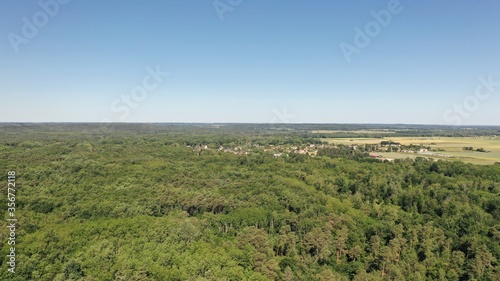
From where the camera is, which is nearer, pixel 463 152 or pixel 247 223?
pixel 247 223

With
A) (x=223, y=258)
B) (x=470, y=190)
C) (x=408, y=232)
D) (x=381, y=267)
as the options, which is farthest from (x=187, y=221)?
(x=470, y=190)

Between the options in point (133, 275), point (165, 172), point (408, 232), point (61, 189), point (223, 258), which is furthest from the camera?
point (165, 172)

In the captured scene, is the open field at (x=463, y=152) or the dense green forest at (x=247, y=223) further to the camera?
the open field at (x=463, y=152)

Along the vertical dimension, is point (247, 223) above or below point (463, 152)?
below

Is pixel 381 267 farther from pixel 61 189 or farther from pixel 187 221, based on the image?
pixel 61 189

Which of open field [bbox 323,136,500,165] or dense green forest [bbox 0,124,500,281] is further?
open field [bbox 323,136,500,165]

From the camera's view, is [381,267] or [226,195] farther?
[226,195]

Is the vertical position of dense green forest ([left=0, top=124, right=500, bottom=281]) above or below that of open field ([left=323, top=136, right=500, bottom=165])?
below

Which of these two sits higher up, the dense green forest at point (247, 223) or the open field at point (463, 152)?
the open field at point (463, 152)
